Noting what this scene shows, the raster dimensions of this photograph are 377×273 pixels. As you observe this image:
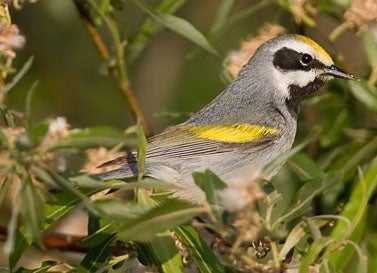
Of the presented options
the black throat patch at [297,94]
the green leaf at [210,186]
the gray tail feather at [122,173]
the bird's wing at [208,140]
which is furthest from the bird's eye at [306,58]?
the green leaf at [210,186]

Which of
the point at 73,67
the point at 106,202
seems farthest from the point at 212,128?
the point at 73,67

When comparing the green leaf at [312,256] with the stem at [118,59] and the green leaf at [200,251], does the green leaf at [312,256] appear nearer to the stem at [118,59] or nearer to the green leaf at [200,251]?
the green leaf at [200,251]

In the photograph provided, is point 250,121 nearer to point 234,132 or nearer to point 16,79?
point 234,132

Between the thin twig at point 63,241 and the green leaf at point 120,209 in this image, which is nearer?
the green leaf at point 120,209

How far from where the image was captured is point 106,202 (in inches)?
139

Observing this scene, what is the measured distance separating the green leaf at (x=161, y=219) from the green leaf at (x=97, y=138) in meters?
0.24

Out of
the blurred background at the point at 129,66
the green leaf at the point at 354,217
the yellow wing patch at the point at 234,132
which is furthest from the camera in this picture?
the blurred background at the point at 129,66

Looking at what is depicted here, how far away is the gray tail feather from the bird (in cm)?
8

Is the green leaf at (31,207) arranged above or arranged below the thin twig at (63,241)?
above

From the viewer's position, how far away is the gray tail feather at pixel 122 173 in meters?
4.59

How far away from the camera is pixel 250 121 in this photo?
557cm

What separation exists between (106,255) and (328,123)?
1915 mm

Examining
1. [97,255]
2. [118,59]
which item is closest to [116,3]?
[118,59]

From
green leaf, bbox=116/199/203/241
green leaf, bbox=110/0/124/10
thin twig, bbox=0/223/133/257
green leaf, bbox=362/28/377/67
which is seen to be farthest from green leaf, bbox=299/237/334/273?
green leaf, bbox=110/0/124/10
